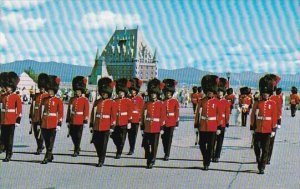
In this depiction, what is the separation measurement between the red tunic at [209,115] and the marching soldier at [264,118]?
0.61 meters

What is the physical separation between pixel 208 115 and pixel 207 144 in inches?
19.6

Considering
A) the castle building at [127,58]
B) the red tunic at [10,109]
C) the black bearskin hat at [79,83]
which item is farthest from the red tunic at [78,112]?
the castle building at [127,58]

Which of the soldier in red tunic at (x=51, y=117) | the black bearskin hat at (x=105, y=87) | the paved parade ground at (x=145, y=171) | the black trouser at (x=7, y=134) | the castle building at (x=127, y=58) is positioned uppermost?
the castle building at (x=127, y=58)

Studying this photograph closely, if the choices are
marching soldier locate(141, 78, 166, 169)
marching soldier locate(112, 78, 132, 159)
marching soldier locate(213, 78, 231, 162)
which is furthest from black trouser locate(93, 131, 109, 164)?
marching soldier locate(213, 78, 231, 162)

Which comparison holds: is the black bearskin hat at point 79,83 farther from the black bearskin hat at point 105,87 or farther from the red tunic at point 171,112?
the red tunic at point 171,112

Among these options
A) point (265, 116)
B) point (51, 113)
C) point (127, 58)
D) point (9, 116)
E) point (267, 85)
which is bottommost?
point (9, 116)

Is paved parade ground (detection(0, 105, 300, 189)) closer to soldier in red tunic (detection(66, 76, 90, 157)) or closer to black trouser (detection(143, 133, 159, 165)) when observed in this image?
black trouser (detection(143, 133, 159, 165))

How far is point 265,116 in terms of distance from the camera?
9.45 metres

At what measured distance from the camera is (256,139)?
9.52m

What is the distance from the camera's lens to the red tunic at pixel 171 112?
1074cm

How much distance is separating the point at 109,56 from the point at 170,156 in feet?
416

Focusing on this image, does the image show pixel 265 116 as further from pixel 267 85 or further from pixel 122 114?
pixel 122 114

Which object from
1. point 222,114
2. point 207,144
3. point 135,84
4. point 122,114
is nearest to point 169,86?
point 122,114

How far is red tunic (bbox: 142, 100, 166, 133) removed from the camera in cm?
980
